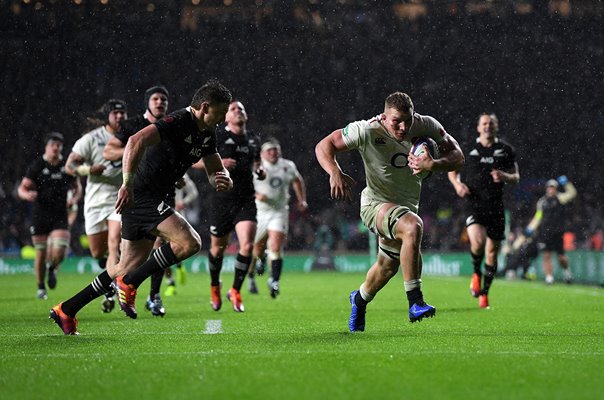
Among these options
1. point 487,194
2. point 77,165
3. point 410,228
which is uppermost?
point 77,165

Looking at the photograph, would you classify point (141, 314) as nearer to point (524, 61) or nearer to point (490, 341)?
point (490, 341)

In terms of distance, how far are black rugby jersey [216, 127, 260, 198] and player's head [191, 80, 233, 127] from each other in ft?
13.8

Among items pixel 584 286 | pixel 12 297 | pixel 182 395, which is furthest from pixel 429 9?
pixel 182 395

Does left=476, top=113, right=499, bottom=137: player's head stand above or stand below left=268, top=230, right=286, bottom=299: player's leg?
above

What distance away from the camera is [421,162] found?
7.61 metres

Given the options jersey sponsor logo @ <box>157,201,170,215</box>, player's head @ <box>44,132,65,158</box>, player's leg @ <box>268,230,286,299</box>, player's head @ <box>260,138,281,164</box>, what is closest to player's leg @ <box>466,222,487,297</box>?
player's leg @ <box>268,230,286,299</box>

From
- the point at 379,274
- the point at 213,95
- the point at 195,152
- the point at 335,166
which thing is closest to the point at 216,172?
the point at 195,152

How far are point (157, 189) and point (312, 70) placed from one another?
2660 cm

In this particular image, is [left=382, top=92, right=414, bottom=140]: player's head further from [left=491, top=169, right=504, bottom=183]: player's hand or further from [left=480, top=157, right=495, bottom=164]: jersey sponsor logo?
[left=480, top=157, right=495, bottom=164]: jersey sponsor logo

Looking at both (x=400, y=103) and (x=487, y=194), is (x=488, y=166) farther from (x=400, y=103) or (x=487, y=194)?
(x=400, y=103)

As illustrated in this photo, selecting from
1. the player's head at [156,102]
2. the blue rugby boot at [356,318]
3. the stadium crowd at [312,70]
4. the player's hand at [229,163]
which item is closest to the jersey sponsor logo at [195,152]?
the blue rugby boot at [356,318]

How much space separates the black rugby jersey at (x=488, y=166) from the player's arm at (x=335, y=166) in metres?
5.27

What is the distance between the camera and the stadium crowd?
32.8 metres

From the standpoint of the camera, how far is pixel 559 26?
3319 cm
